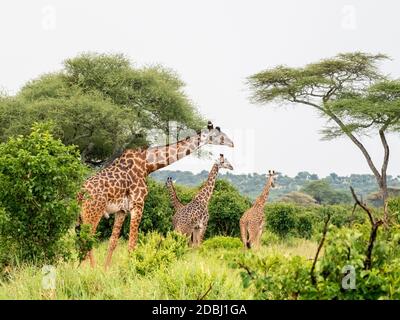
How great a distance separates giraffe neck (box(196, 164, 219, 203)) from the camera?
14.9m

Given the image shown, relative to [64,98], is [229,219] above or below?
below

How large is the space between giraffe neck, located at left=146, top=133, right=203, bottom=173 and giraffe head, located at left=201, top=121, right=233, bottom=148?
14 centimetres

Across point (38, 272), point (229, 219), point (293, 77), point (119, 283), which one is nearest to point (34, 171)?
point (38, 272)

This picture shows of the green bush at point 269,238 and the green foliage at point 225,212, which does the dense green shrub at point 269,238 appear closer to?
the green bush at point 269,238

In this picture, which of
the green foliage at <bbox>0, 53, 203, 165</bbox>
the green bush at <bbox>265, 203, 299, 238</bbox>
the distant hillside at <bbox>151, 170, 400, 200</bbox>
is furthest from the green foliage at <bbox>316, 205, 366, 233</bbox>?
the distant hillside at <bbox>151, 170, 400, 200</bbox>

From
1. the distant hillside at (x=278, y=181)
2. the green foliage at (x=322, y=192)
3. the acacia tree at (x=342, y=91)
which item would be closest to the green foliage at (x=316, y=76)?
the acacia tree at (x=342, y=91)

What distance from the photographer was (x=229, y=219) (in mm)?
19375

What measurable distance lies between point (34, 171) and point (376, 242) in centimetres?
490

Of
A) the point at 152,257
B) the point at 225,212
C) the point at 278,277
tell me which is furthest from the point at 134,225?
the point at 225,212

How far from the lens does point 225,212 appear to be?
62.1 ft

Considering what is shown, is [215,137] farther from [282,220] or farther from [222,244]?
[282,220]

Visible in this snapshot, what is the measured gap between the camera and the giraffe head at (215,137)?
1385cm

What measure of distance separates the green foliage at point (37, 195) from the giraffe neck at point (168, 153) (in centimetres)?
313
